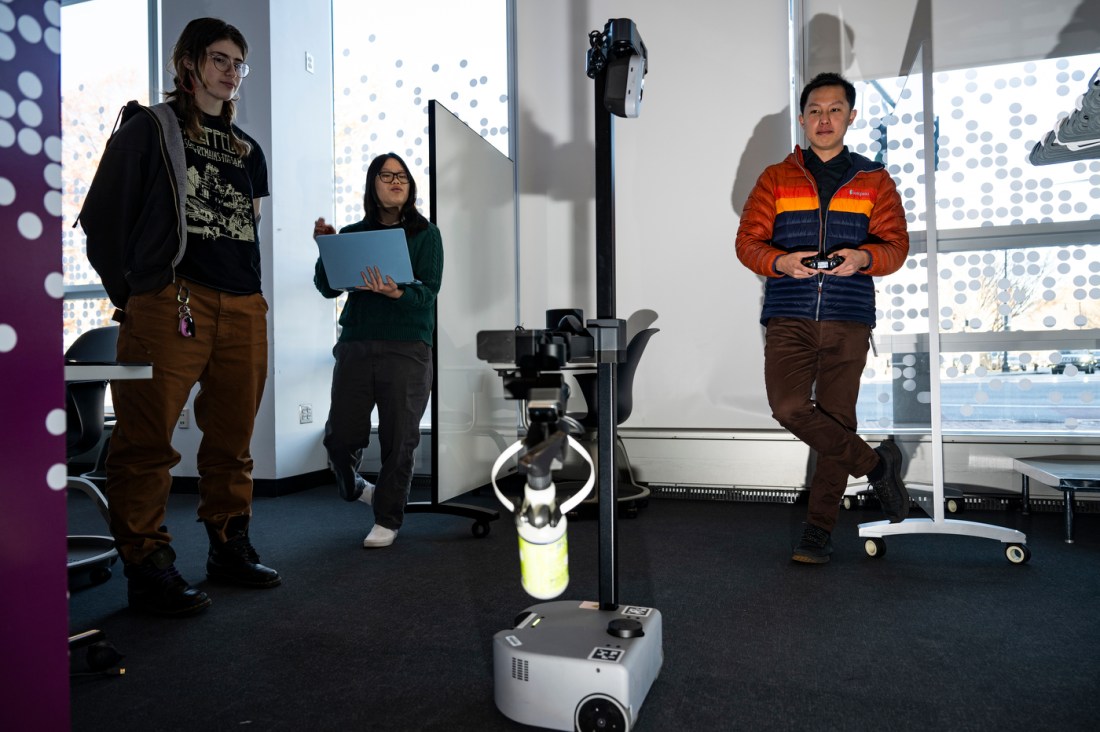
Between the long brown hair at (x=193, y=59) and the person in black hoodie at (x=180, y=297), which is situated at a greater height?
the long brown hair at (x=193, y=59)

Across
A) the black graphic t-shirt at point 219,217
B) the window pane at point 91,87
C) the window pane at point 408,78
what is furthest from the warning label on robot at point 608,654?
the window pane at point 91,87

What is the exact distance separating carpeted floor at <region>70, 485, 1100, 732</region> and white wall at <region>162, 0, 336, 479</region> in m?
1.13

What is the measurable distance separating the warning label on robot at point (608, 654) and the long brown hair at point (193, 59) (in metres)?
1.72

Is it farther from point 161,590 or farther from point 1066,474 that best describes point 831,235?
point 161,590

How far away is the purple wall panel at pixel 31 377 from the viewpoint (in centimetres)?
81

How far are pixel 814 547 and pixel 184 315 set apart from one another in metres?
2.01

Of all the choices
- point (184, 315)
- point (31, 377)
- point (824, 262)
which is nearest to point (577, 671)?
point (31, 377)

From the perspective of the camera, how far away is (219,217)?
2.00m

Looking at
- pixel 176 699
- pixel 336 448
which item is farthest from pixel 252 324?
pixel 176 699

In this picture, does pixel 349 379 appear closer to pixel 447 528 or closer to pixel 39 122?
pixel 447 528

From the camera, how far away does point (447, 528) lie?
290 cm

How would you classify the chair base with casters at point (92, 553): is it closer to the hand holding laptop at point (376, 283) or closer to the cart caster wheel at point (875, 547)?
the hand holding laptop at point (376, 283)

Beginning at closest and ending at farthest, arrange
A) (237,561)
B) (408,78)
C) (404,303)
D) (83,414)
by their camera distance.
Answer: (237,561)
(83,414)
(404,303)
(408,78)

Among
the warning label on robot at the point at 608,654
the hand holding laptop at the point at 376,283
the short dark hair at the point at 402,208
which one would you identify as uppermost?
the short dark hair at the point at 402,208
